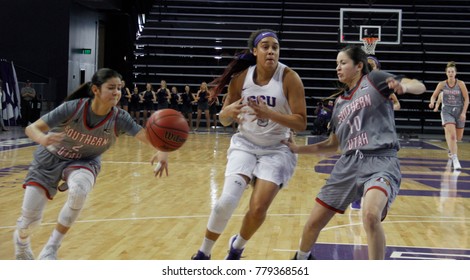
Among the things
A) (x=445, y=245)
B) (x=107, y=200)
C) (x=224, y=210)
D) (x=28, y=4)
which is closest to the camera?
(x=224, y=210)

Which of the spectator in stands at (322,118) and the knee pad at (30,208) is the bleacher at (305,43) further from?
the knee pad at (30,208)

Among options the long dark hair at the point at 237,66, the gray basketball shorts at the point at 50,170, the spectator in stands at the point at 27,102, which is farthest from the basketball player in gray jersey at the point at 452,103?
the spectator in stands at the point at 27,102

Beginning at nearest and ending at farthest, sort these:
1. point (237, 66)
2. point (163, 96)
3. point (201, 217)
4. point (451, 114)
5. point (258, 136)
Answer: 1. point (258, 136)
2. point (237, 66)
3. point (201, 217)
4. point (451, 114)
5. point (163, 96)

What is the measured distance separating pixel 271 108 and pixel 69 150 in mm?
1446

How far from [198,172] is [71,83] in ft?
46.4

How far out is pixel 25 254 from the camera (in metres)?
4.79

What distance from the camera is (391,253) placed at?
212 inches

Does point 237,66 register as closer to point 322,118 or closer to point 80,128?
point 80,128

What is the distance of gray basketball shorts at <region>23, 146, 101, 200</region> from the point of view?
4.79 meters

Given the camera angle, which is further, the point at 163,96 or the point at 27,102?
the point at 163,96

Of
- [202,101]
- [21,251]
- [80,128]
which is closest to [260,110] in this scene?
[80,128]

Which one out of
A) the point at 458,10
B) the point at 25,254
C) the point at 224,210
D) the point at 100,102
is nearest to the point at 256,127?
the point at 224,210

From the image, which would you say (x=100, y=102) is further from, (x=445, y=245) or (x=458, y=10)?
(x=458, y=10)

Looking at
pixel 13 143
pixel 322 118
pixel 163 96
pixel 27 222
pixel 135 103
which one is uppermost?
pixel 163 96
